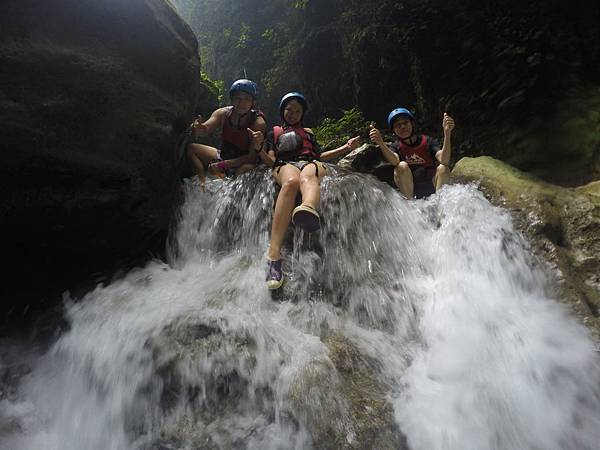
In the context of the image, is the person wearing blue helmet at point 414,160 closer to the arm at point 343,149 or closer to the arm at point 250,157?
the arm at point 343,149

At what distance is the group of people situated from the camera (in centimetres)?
520

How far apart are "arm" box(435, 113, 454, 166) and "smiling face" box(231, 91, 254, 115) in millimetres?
3029

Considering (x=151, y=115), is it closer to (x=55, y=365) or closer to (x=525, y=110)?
(x=55, y=365)

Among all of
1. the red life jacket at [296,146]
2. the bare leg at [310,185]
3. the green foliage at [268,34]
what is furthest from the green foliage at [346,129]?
the green foliage at [268,34]

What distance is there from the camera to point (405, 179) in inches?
221

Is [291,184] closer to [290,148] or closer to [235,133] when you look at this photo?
[290,148]

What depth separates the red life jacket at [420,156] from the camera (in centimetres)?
591

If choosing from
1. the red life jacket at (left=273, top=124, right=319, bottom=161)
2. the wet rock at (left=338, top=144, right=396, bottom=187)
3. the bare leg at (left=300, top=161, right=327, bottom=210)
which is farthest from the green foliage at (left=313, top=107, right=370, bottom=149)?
the bare leg at (left=300, top=161, right=327, bottom=210)

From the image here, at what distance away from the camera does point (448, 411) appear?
2484mm

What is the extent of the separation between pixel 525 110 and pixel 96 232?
6.31 meters

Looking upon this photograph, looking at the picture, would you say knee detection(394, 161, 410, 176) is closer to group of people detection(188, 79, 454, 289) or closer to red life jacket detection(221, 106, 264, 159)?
group of people detection(188, 79, 454, 289)

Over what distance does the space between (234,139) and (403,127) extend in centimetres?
286

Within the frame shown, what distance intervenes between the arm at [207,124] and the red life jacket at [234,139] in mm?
104

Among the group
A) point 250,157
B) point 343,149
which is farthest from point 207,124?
point 343,149
